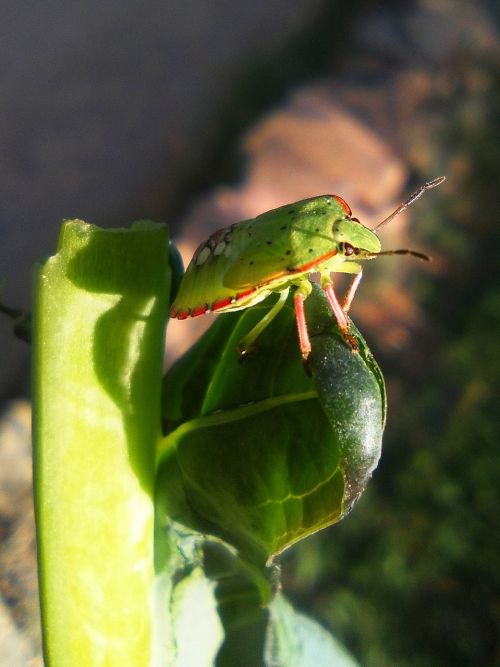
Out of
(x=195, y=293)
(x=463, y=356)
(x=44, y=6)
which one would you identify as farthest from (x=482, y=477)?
(x=44, y=6)

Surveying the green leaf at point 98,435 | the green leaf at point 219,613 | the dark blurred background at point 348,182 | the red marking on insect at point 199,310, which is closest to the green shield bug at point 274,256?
the red marking on insect at point 199,310

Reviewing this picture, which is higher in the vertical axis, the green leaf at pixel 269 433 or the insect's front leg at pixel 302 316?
the insect's front leg at pixel 302 316

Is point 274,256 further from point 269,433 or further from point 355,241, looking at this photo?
point 269,433

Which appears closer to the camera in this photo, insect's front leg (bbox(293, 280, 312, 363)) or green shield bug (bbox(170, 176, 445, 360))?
insect's front leg (bbox(293, 280, 312, 363))

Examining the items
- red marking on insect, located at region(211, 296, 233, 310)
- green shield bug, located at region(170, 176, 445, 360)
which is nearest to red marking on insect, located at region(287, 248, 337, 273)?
green shield bug, located at region(170, 176, 445, 360)

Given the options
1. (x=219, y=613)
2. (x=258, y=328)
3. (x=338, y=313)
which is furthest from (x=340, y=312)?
(x=219, y=613)

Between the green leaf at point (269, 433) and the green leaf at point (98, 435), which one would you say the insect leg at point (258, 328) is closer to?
the green leaf at point (269, 433)

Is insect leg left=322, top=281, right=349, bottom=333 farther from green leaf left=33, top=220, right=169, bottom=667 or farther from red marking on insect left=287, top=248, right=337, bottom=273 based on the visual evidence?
green leaf left=33, top=220, right=169, bottom=667
